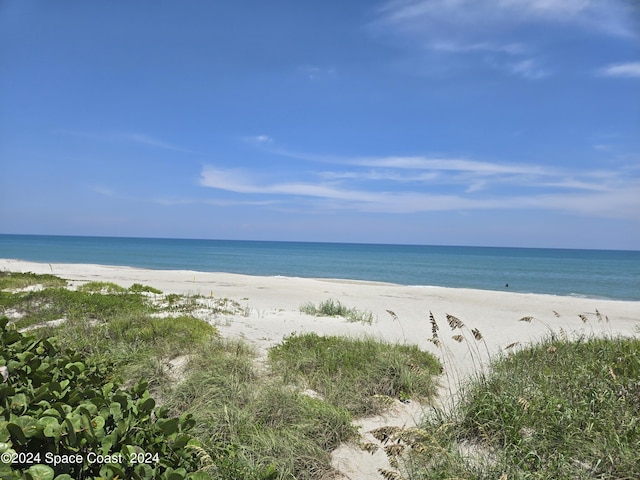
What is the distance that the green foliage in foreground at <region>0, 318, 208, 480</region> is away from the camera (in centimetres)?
213

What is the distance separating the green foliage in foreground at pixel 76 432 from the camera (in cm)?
213

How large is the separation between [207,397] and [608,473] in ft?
15.1

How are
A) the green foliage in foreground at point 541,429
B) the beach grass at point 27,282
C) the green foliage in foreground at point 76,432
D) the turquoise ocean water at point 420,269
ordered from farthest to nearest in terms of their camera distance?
the turquoise ocean water at point 420,269
the beach grass at point 27,282
the green foliage in foreground at point 541,429
the green foliage in foreground at point 76,432

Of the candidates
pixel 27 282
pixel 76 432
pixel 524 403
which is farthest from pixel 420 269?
pixel 76 432

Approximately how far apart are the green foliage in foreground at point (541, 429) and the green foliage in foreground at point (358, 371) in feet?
3.28

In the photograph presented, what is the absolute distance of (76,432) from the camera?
92.4 inches

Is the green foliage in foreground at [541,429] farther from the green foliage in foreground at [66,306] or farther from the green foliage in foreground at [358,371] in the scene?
the green foliage in foreground at [66,306]

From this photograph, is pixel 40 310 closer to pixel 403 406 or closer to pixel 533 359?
pixel 403 406

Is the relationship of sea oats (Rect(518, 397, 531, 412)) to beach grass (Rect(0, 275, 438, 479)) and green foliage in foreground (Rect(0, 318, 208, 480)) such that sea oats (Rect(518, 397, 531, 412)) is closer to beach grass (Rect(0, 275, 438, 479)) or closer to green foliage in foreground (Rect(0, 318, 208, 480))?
beach grass (Rect(0, 275, 438, 479))

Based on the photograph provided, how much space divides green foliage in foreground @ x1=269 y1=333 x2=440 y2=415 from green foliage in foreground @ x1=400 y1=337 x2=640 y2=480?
100cm

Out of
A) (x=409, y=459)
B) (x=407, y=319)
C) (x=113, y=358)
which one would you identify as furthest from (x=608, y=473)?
(x=407, y=319)

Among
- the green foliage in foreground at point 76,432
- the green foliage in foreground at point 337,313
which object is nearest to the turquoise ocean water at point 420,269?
the green foliage in foreground at point 337,313

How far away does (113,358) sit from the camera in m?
6.79

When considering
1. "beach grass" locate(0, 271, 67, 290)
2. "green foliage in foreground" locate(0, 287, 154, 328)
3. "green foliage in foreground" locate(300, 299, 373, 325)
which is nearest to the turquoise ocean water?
"green foliage in foreground" locate(300, 299, 373, 325)
